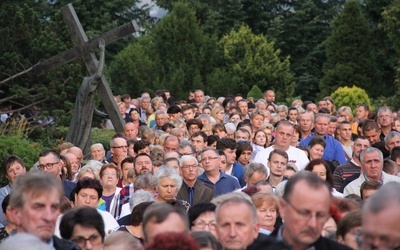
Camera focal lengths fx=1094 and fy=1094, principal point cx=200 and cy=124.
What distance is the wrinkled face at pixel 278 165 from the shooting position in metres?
12.9

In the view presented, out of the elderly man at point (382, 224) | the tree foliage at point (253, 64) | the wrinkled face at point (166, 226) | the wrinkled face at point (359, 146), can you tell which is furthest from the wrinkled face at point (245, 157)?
the tree foliage at point (253, 64)

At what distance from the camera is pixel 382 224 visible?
15.9ft

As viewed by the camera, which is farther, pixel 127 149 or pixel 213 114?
pixel 213 114

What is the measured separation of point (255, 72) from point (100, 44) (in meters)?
30.0

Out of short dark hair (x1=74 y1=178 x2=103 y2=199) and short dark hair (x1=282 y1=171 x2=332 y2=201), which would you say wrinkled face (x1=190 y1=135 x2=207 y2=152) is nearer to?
short dark hair (x1=74 y1=178 x2=103 y2=199)

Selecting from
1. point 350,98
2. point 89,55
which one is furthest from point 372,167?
point 350,98

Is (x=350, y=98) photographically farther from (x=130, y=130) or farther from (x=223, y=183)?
(x=223, y=183)

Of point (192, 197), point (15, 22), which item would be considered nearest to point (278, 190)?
point (192, 197)

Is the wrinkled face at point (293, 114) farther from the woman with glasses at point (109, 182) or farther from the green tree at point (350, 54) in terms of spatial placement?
the green tree at point (350, 54)

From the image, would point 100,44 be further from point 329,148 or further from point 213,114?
point 329,148

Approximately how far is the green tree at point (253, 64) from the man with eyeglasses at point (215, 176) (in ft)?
117

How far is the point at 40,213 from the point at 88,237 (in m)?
1.43

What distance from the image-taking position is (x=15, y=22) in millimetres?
24219

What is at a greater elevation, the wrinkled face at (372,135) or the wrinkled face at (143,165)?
the wrinkled face at (143,165)
